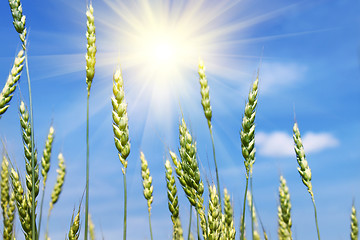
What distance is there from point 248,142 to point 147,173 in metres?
1.05

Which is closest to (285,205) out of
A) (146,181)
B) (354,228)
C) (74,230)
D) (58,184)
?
(354,228)

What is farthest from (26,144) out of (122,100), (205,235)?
(205,235)

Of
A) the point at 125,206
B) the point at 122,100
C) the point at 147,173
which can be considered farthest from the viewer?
the point at 147,173

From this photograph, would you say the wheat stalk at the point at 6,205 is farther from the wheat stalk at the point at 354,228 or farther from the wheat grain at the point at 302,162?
the wheat stalk at the point at 354,228

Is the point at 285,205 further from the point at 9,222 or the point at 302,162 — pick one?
the point at 9,222

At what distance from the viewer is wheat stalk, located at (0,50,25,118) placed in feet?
8.98

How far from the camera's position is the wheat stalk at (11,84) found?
274cm

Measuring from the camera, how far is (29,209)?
252cm

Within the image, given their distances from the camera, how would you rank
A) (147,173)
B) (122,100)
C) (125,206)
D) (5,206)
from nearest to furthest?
(125,206) → (122,100) → (147,173) → (5,206)

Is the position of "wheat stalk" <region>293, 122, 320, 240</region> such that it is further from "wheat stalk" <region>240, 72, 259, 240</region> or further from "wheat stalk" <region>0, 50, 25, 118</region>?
"wheat stalk" <region>0, 50, 25, 118</region>

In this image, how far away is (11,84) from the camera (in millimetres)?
2838

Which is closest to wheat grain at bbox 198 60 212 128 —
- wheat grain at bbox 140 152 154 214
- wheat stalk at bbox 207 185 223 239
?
wheat stalk at bbox 207 185 223 239

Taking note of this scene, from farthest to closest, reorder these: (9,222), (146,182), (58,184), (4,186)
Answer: (58,184) → (4,186) → (9,222) → (146,182)

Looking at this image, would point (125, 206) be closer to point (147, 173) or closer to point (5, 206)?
point (147, 173)
